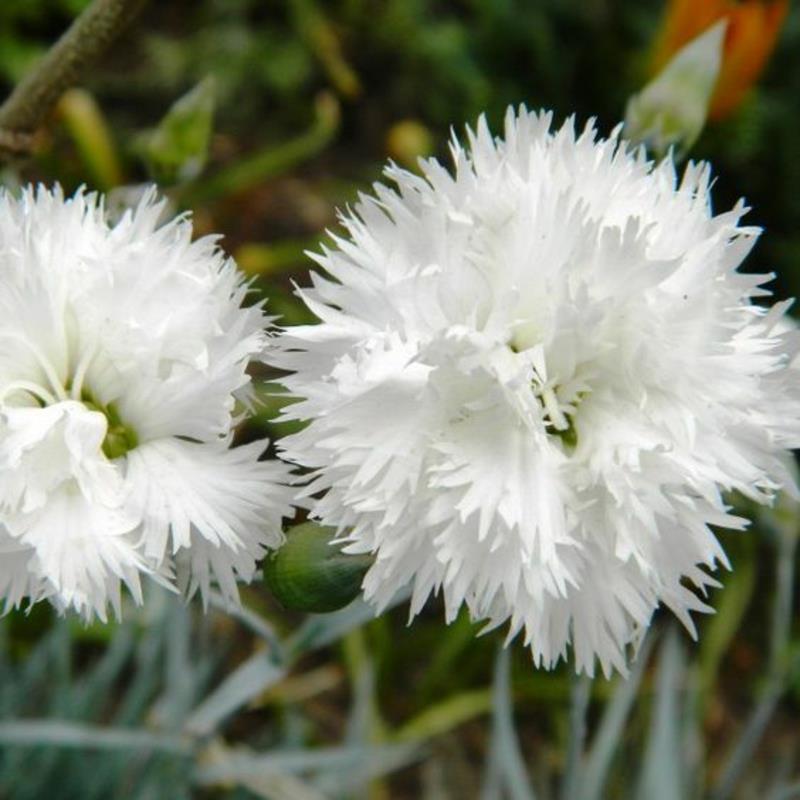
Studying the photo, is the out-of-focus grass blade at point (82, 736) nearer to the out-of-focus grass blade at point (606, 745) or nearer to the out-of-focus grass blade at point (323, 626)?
the out-of-focus grass blade at point (323, 626)

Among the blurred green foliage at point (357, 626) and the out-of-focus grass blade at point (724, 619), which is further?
the out-of-focus grass blade at point (724, 619)

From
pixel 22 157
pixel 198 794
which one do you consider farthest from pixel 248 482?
pixel 198 794

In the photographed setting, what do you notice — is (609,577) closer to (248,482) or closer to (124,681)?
(248,482)

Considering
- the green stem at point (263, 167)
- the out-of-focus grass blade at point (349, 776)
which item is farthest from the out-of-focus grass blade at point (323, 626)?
the green stem at point (263, 167)

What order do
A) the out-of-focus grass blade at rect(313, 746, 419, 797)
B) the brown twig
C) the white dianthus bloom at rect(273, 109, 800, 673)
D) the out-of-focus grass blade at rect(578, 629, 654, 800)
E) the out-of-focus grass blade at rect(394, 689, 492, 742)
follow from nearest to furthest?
1. the white dianthus bloom at rect(273, 109, 800, 673)
2. the brown twig
3. the out-of-focus grass blade at rect(578, 629, 654, 800)
4. the out-of-focus grass blade at rect(313, 746, 419, 797)
5. the out-of-focus grass blade at rect(394, 689, 492, 742)

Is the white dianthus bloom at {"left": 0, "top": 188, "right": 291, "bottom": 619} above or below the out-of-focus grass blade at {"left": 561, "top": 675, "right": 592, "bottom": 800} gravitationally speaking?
above

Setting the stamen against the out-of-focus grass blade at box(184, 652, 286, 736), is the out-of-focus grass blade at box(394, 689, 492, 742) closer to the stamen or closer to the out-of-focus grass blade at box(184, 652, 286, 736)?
the out-of-focus grass blade at box(184, 652, 286, 736)

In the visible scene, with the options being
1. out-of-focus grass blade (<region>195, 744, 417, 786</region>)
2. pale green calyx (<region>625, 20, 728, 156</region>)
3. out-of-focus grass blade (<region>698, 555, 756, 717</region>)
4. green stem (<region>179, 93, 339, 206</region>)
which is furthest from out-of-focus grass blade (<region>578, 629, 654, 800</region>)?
green stem (<region>179, 93, 339, 206</region>)

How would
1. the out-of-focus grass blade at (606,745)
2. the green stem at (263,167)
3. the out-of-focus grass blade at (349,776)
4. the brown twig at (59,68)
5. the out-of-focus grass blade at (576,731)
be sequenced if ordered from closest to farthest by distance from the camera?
the brown twig at (59,68), the out-of-focus grass blade at (576,731), the out-of-focus grass blade at (606,745), the out-of-focus grass blade at (349,776), the green stem at (263,167)
